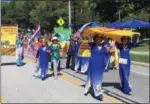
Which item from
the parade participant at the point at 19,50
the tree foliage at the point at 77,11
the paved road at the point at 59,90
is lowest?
the paved road at the point at 59,90

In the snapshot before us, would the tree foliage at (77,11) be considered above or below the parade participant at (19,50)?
above

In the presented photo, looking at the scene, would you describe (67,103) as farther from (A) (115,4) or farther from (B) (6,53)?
(A) (115,4)

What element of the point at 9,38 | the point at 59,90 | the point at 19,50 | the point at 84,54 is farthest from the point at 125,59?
the point at 9,38

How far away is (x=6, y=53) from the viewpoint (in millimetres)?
23594

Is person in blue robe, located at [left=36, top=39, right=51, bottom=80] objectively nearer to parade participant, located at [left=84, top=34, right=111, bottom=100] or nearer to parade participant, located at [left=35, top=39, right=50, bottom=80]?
parade participant, located at [left=35, top=39, right=50, bottom=80]

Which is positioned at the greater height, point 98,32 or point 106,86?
point 98,32

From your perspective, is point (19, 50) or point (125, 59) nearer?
point (125, 59)

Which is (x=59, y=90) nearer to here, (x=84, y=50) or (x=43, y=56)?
(x=43, y=56)

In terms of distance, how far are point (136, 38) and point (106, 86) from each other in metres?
2.38

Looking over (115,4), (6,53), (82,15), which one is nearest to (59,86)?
(6,53)

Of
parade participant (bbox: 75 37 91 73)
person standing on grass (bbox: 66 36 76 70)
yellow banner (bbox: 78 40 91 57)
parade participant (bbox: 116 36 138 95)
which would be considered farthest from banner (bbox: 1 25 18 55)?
parade participant (bbox: 116 36 138 95)

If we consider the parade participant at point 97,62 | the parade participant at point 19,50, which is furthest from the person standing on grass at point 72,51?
the parade participant at point 97,62

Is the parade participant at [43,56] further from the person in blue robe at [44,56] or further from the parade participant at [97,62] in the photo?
the parade participant at [97,62]

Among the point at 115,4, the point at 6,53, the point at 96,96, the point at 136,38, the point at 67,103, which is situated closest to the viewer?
the point at 67,103
